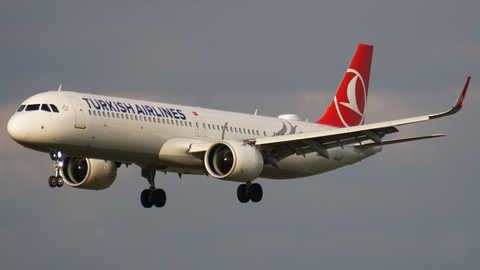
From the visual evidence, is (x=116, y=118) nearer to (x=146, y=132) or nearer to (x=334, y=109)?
(x=146, y=132)

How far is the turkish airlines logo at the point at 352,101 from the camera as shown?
5569 centimetres

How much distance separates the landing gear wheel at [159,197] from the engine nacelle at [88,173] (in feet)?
10.2

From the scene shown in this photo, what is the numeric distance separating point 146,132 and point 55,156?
16.1 feet

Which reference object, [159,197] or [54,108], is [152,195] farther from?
[54,108]

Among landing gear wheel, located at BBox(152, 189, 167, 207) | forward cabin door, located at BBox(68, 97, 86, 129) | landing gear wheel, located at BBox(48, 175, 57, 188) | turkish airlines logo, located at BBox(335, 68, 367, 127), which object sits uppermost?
turkish airlines logo, located at BBox(335, 68, 367, 127)

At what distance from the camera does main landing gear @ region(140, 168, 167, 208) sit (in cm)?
4831

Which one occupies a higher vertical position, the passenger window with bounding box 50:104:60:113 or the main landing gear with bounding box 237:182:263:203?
the passenger window with bounding box 50:104:60:113

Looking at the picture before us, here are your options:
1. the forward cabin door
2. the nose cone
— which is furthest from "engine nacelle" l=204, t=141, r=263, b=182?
the nose cone

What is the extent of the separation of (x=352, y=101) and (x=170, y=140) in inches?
754

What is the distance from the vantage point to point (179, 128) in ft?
139

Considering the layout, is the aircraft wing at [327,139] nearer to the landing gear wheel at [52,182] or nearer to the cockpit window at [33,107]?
the landing gear wheel at [52,182]

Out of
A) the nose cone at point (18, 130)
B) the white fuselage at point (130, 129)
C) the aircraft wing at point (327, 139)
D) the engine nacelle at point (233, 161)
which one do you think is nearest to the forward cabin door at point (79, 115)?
the white fuselage at point (130, 129)

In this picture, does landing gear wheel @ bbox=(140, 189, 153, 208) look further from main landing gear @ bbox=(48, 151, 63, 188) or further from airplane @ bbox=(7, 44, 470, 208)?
main landing gear @ bbox=(48, 151, 63, 188)

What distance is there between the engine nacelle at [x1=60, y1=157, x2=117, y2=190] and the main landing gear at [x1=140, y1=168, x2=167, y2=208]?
7.86 ft
